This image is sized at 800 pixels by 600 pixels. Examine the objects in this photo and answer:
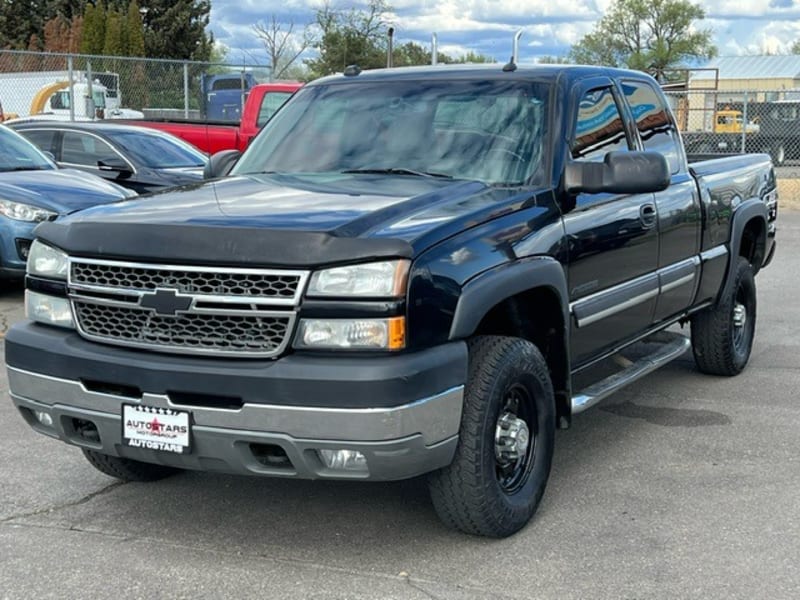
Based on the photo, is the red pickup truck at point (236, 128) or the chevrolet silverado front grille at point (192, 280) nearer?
the chevrolet silverado front grille at point (192, 280)

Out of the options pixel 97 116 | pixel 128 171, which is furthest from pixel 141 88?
pixel 128 171

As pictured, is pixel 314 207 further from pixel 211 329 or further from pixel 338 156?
pixel 338 156

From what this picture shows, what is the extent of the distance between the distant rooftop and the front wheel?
246 ft

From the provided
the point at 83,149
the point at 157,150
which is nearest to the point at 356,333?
the point at 157,150

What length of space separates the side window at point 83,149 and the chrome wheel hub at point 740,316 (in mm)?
7457

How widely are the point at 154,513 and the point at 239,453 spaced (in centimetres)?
104

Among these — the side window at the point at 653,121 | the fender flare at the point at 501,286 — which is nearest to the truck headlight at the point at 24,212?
the side window at the point at 653,121

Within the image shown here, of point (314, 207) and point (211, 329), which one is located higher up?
point (314, 207)

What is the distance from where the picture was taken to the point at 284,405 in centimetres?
348

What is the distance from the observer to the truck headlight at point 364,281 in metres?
3.52

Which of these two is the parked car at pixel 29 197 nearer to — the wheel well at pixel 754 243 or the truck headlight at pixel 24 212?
the truck headlight at pixel 24 212

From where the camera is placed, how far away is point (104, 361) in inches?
147

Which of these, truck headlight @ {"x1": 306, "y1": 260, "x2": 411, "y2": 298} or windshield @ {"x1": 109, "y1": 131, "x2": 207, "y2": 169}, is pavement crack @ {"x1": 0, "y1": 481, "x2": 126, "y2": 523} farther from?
windshield @ {"x1": 109, "y1": 131, "x2": 207, "y2": 169}

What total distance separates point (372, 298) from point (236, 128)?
12.7 m
